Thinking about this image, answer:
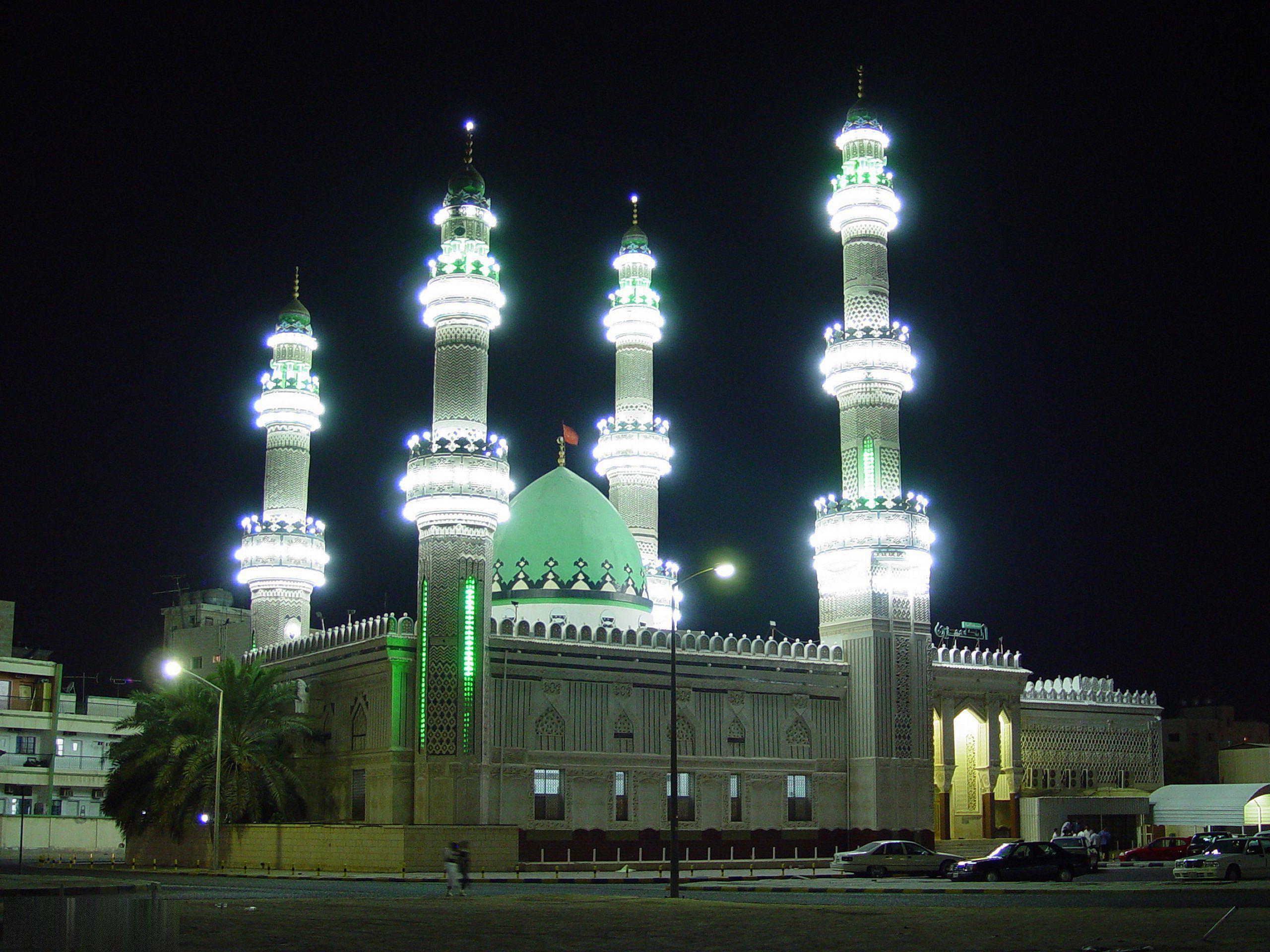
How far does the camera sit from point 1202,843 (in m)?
41.1

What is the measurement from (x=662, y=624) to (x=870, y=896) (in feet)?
79.8

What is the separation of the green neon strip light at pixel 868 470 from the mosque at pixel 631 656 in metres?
0.10

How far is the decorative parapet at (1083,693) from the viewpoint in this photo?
5825 cm

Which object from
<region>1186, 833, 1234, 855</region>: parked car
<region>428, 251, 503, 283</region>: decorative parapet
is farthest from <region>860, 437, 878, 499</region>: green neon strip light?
<region>1186, 833, 1234, 855</region>: parked car

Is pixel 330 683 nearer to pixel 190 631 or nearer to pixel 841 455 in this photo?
pixel 841 455

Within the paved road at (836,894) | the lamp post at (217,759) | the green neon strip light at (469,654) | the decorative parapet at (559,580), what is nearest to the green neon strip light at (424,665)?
the green neon strip light at (469,654)

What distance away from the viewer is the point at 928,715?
50219 millimetres

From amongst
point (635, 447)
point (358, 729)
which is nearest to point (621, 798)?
point (358, 729)

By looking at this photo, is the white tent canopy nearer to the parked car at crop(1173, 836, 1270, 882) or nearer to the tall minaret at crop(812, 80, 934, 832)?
the tall minaret at crop(812, 80, 934, 832)

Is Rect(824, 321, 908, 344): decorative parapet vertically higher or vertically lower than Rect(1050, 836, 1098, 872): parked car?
higher

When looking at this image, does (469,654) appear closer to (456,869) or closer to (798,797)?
(456,869)

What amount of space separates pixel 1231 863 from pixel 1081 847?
720cm

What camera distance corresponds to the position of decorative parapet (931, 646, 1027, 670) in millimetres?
53219

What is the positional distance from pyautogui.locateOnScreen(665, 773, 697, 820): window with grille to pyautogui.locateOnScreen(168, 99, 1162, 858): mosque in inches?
3.4
